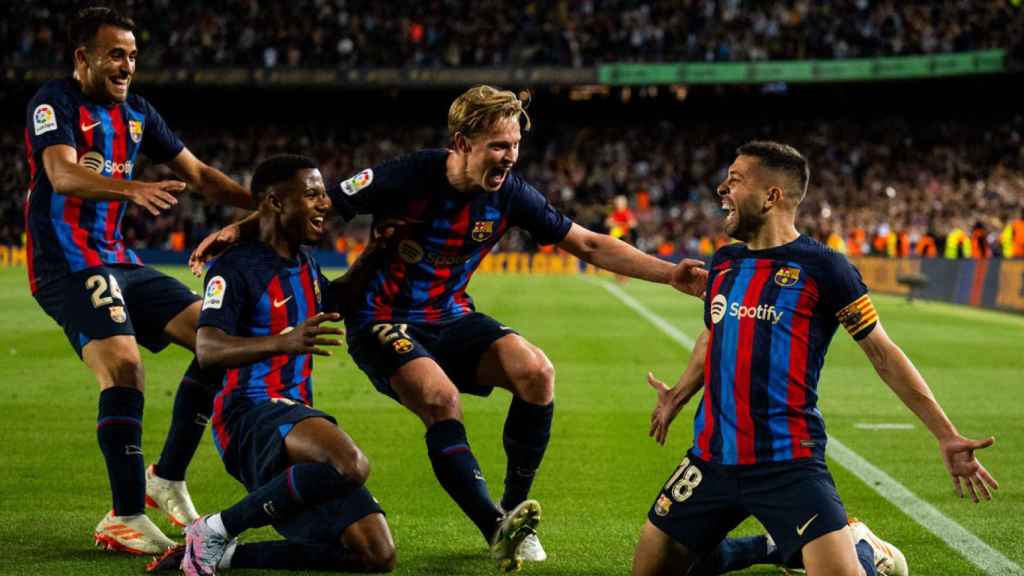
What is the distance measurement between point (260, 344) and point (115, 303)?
126cm

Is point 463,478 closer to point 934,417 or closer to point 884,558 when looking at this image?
point 884,558

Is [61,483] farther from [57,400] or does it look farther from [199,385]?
[57,400]

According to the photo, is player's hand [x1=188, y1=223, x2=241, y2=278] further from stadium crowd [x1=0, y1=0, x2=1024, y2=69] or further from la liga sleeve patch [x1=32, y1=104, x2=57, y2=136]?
stadium crowd [x1=0, y1=0, x2=1024, y2=69]

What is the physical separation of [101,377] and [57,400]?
207 inches

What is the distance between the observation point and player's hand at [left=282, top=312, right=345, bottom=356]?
4.42m

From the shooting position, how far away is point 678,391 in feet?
15.5

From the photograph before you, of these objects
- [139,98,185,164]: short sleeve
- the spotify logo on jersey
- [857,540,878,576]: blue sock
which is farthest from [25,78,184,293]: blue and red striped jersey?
[857,540,878,576]: blue sock

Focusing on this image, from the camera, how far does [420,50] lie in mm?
48125

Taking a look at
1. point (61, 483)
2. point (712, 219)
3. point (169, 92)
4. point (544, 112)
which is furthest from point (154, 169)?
point (61, 483)

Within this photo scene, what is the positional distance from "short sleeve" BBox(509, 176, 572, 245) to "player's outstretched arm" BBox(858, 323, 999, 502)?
1867 mm

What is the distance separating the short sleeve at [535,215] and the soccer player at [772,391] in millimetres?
1407

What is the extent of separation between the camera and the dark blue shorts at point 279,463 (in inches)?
185

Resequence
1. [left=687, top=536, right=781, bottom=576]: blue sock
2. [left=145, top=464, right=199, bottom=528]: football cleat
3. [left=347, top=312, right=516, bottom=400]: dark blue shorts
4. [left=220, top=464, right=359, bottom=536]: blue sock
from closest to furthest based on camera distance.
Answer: [left=220, top=464, right=359, bottom=536]: blue sock, [left=687, top=536, right=781, bottom=576]: blue sock, [left=347, top=312, right=516, bottom=400]: dark blue shorts, [left=145, top=464, right=199, bottom=528]: football cleat

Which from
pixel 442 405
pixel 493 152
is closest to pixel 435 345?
pixel 442 405
